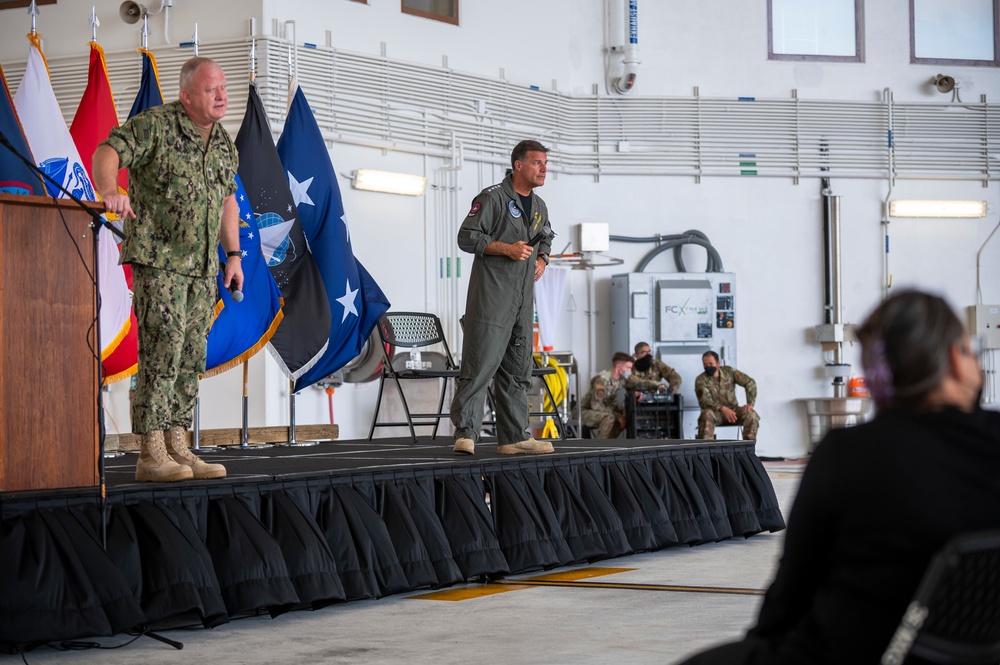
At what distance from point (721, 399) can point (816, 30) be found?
→ 13.9 ft

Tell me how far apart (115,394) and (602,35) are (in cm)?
611

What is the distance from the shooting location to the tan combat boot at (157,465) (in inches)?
151

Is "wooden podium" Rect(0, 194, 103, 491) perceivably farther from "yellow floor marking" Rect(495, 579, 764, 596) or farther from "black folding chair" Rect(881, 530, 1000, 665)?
"black folding chair" Rect(881, 530, 1000, 665)

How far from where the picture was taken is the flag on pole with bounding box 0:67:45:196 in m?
5.68

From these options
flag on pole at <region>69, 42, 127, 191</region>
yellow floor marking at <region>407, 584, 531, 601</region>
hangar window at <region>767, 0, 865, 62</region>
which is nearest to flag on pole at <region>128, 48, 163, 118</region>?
flag on pole at <region>69, 42, 127, 191</region>

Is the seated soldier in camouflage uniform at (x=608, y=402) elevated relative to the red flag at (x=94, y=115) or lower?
lower

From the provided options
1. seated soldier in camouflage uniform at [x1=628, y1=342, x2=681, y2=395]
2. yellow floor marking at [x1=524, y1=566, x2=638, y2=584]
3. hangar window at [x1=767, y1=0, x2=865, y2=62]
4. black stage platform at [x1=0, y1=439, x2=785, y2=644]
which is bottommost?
yellow floor marking at [x1=524, y1=566, x2=638, y2=584]

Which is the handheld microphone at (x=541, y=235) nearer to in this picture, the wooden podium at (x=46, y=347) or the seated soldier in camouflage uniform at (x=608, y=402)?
the wooden podium at (x=46, y=347)

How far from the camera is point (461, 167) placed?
11.0 meters

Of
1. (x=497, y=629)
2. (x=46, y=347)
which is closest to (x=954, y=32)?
(x=497, y=629)

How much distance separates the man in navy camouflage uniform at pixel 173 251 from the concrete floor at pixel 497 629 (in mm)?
603

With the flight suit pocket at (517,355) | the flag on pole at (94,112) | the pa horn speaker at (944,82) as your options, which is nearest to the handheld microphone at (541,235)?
the flight suit pocket at (517,355)

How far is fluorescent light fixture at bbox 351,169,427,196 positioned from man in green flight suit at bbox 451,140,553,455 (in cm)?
477

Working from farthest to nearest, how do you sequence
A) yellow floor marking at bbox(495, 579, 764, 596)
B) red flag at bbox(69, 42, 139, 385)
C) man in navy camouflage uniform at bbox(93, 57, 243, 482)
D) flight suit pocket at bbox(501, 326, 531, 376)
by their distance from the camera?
red flag at bbox(69, 42, 139, 385) < flight suit pocket at bbox(501, 326, 531, 376) < yellow floor marking at bbox(495, 579, 764, 596) < man in navy camouflage uniform at bbox(93, 57, 243, 482)
